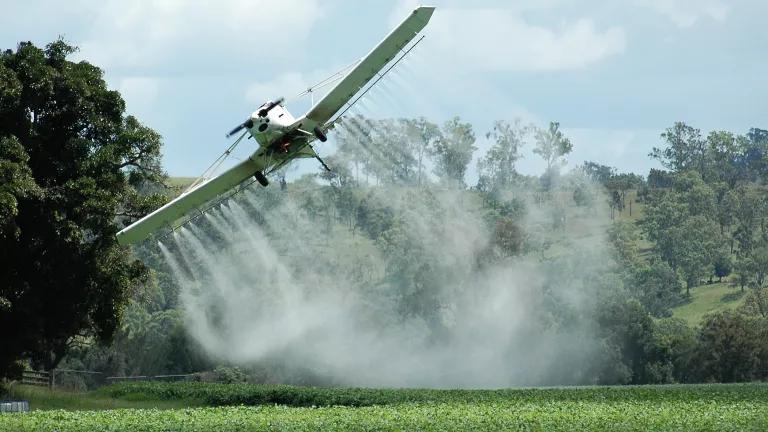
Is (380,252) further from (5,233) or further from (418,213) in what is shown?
(5,233)

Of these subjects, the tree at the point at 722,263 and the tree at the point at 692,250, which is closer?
the tree at the point at 692,250

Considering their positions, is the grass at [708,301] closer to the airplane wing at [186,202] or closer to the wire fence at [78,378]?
the wire fence at [78,378]

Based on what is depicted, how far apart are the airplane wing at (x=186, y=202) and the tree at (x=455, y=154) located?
187 ft

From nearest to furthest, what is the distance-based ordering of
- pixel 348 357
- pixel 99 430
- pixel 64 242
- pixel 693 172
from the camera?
pixel 99 430 → pixel 64 242 → pixel 348 357 → pixel 693 172

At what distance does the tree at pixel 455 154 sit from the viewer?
4498 inches

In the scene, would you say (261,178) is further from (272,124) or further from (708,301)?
(708,301)

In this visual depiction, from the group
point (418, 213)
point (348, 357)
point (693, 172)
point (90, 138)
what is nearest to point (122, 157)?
point (90, 138)

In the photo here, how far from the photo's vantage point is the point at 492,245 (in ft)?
352

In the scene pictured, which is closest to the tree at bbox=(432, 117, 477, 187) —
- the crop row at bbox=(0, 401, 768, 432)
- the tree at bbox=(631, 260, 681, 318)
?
the tree at bbox=(631, 260, 681, 318)

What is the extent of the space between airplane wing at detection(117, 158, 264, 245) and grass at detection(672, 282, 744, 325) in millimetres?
91443

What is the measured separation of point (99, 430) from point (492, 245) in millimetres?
72411

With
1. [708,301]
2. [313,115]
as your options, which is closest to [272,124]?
[313,115]

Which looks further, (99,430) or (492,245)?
(492,245)

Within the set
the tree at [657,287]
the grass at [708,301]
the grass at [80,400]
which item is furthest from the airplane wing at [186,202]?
the grass at [708,301]
